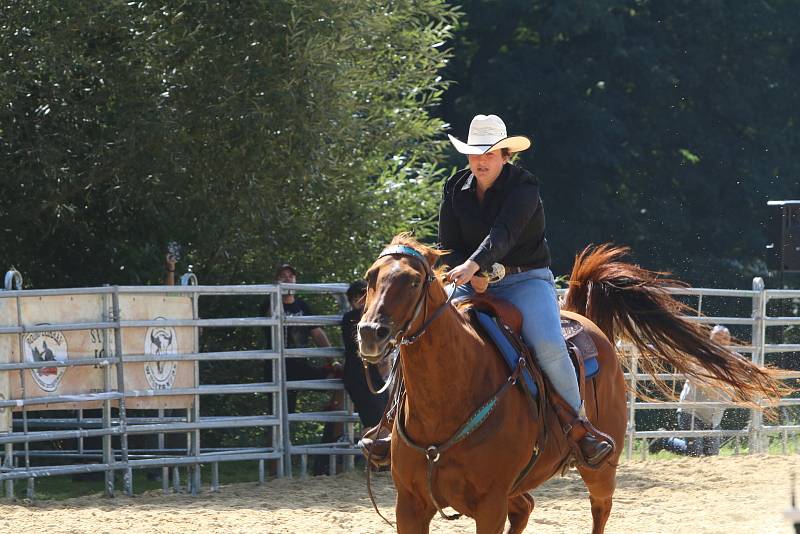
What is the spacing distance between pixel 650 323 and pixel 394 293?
11.2 ft

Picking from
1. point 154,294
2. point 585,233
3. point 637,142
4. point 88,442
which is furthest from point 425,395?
point 637,142

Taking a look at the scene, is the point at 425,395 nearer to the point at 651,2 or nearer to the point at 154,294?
the point at 154,294

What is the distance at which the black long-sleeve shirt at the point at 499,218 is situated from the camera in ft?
20.2

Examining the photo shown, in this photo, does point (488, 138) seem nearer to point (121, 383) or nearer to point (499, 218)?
point (499, 218)

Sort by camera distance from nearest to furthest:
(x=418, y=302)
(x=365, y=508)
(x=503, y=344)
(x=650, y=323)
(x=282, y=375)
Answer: (x=418, y=302)
(x=503, y=344)
(x=650, y=323)
(x=365, y=508)
(x=282, y=375)

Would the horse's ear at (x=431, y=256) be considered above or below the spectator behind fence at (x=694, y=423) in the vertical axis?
above

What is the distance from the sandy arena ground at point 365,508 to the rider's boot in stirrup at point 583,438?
2075 millimetres

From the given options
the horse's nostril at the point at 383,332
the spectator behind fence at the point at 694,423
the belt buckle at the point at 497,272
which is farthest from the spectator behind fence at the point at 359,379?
the horse's nostril at the point at 383,332

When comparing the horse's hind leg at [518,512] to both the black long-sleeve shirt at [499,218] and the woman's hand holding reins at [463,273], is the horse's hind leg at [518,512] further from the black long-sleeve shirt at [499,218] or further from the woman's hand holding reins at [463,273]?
the woman's hand holding reins at [463,273]

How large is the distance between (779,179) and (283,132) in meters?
16.4

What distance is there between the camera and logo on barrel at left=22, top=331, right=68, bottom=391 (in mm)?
9844

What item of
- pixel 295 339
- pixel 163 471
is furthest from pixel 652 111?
pixel 163 471

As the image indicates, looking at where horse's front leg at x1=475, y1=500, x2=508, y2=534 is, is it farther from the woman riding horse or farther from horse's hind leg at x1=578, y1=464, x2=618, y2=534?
horse's hind leg at x1=578, y1=464, x2=618, y2=534

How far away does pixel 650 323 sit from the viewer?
325 inches
